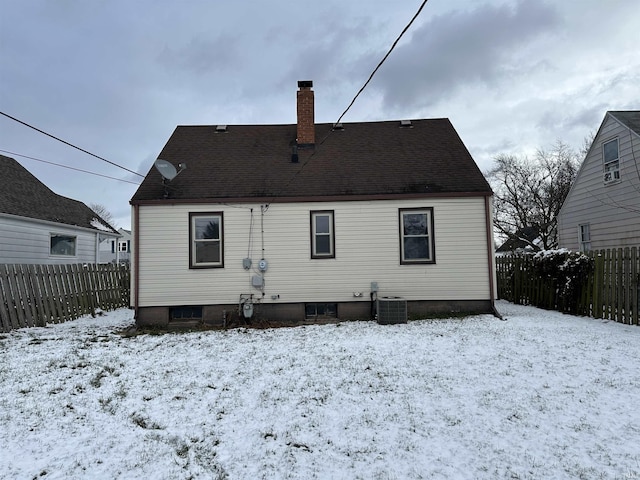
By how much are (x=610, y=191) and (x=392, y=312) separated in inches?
436

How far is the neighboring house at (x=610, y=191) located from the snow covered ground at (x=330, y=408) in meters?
7.69

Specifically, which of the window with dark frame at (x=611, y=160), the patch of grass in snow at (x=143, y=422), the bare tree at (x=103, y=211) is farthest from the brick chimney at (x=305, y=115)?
the bare tree at (x=103, y=211)

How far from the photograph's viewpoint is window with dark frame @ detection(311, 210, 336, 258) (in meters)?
10.4

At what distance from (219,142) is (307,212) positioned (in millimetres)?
4537

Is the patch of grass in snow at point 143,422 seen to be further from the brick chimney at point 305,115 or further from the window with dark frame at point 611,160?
the window with dark frame at point 611,160

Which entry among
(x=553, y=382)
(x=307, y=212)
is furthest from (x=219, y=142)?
(x=553, y=382)

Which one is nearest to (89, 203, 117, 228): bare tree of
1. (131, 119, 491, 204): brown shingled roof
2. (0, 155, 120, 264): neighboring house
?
(0, 155, 120, 264): neighboring house

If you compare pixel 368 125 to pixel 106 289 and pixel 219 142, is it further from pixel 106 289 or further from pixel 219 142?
pixel 106 289

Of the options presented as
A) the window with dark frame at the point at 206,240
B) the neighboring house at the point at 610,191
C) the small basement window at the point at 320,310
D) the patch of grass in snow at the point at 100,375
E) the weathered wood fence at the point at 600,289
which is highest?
the neighboring house at the point at 610,191

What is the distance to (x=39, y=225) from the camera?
1413 centimetres

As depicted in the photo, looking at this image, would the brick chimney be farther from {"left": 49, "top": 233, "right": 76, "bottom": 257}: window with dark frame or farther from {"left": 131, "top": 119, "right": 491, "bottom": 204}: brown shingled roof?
{"left": 49, "top": 233, "right": 76, "bottom": 257}: window with dark frame

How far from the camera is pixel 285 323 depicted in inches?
391

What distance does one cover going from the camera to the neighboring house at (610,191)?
12.8 m

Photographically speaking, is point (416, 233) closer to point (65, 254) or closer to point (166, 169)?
point (166, 169)
